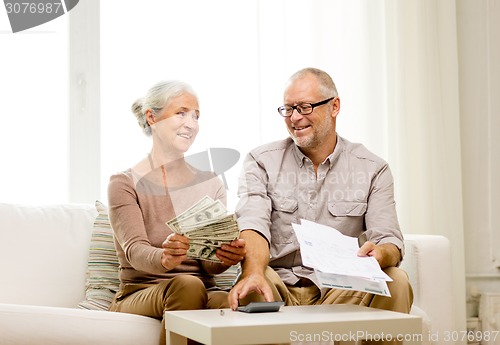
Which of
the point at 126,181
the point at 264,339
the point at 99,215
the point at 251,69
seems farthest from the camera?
the point at 251,69

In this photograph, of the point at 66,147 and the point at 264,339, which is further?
the point at 66,147

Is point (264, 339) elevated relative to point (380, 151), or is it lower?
lower

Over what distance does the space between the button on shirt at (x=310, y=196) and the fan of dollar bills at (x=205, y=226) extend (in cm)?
27

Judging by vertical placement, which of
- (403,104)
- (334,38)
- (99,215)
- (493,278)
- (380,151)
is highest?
(334,38)

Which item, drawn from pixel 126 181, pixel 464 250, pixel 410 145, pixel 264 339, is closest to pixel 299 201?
pixel 126 181

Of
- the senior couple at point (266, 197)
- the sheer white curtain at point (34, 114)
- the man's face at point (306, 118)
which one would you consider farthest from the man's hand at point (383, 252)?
the sheer white curtain at point (34, 114)

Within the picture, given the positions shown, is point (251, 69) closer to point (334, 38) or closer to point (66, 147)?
point (334, 38)

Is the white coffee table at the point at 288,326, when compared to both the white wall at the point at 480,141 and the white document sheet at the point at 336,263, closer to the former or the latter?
the white document sheet at the point at 336,263

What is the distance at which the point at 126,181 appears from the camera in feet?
8.49

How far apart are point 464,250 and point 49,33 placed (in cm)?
229

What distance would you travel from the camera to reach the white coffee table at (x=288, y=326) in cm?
181

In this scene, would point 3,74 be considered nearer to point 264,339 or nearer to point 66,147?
point 66,147

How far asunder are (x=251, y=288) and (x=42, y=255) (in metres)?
0.98

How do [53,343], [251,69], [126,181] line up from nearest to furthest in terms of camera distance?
[53,343], [126,181], [251,69]
